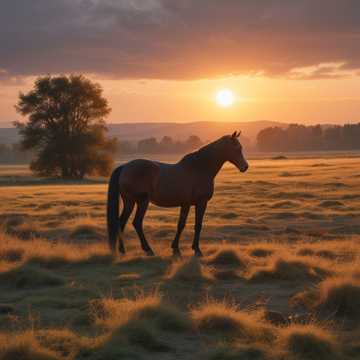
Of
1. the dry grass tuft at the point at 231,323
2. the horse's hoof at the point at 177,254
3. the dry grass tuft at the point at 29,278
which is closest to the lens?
the dry grass tuft at the point at 231,323

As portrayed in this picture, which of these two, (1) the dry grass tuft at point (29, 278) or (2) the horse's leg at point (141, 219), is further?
(2) the horse's leg at point (141, 219)

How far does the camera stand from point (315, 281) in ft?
35.3

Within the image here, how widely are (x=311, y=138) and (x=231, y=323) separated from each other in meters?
183

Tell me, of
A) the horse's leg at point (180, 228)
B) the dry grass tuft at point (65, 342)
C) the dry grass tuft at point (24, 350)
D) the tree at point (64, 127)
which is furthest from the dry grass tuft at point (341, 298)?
the tree at point (64, 127)

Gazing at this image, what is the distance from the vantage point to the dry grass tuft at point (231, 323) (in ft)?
24.2

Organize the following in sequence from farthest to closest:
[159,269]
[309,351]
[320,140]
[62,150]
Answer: [320,140], [62,150], [159,269], [309,351]

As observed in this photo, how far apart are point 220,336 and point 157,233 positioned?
35.7 feet

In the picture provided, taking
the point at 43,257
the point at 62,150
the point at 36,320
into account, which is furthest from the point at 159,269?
the point at 62,150

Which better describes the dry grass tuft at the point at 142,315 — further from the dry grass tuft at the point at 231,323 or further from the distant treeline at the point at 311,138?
the distant treeline at the point at 311,138

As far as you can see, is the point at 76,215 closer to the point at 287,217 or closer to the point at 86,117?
the point at 287,217

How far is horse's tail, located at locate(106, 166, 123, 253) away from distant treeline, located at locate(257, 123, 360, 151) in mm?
168938

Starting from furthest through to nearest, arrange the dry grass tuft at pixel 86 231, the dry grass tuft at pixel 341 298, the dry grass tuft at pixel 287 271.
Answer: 1. the dry grass tuft at pixel 86 231
2. the dry grass tuft at pixel 287 271
3. the dry grass tuft at pixel 341 298

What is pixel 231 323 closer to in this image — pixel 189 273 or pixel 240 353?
pixel 240 353

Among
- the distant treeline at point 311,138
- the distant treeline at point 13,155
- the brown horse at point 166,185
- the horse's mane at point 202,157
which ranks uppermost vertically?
the distant treeline at point 311,138
